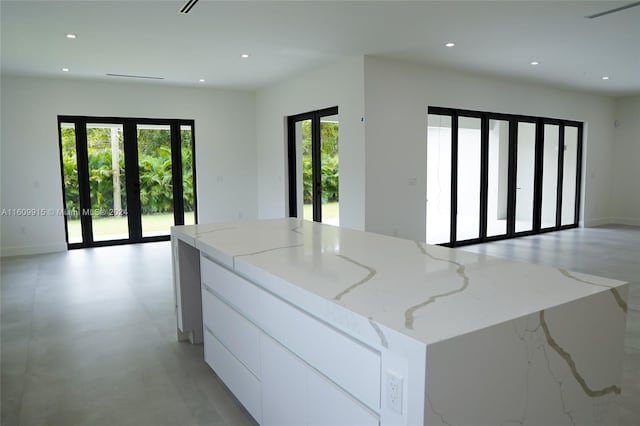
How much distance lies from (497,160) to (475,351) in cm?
723

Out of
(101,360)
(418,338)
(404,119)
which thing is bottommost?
(101,360)

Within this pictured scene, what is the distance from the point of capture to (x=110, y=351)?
318 centimetres

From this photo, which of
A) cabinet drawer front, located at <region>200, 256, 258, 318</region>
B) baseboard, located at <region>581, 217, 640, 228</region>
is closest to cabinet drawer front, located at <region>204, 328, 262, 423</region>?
cabinet drawer front, located at <region>200, 256, 258, 318</region>

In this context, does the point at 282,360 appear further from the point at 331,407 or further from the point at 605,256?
the point at 605,256

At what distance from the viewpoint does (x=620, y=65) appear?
6516 millimetres

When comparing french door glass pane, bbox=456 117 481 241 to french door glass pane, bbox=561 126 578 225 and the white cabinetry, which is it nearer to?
french door glass pane, bbox=561 126 578 225

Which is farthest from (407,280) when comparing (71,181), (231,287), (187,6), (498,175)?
(71,181)

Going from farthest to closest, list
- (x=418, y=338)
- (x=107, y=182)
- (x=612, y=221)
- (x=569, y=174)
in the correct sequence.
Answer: (x=612, y=221) → (x=569, y=174) → (x=107, y=182) → (x=418, y=338)

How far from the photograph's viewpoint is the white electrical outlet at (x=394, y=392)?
1.16m

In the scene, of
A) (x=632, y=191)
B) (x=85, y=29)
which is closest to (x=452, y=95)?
(x=85, y=29)

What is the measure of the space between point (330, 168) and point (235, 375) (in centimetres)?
477

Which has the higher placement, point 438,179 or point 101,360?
point 438,179

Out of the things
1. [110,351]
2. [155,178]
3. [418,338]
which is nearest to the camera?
[418,338]

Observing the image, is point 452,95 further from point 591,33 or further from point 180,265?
point 180,265
